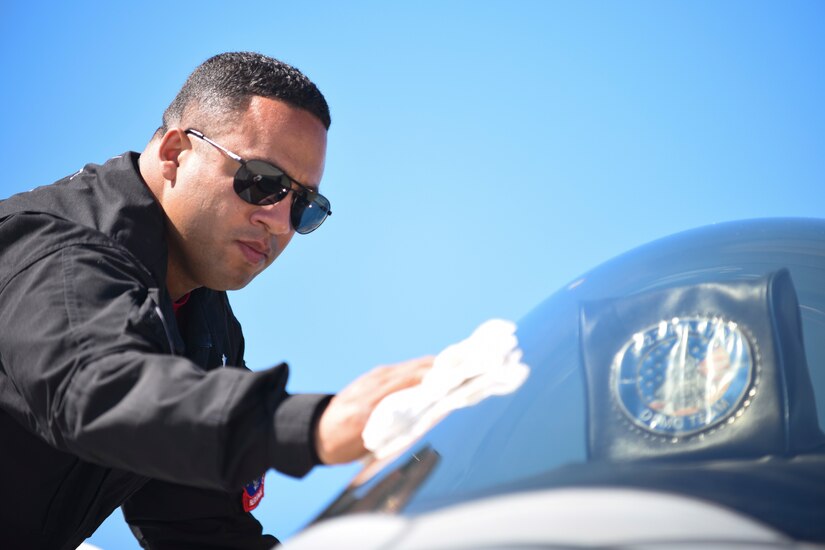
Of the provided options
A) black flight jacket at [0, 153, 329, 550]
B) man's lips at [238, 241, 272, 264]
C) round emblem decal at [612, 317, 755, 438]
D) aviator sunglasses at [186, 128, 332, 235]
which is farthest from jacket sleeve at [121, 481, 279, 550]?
round emblem decal at [612, 317, 755, 438]

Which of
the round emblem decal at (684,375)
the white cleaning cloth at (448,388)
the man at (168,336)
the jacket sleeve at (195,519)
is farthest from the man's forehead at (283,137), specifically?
the round emblem decal at (684,375)

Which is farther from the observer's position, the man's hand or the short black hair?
the short black hair

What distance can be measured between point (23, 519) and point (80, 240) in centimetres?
58

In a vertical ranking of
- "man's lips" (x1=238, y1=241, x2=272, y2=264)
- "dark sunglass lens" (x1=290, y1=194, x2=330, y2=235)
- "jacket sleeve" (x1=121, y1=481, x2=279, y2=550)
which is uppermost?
"dark sunglass lens" (x1=290, y1=194, x2=330, y2=235)

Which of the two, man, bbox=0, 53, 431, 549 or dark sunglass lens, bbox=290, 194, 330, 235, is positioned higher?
dark sunglass lens, bbox=290, 194, 330, 235

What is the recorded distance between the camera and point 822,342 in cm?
101

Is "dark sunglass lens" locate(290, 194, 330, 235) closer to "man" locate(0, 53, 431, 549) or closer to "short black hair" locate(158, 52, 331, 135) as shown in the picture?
"man" locate(0, 53, 431, 549)

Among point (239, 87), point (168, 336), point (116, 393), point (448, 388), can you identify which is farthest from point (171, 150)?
point (448, 388)

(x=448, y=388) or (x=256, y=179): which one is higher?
(x=256, y=179)

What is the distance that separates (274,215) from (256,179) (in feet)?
0.27

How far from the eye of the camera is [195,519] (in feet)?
6.05

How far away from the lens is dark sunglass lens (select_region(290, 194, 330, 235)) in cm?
180

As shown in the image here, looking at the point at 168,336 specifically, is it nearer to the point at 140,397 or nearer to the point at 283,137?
the point at 140,397

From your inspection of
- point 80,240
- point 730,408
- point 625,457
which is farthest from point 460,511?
point 80,240
